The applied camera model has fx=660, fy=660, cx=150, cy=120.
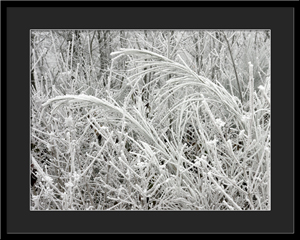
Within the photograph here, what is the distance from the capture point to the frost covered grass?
8.05 feet

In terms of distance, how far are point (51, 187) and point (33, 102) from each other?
1.12 ft

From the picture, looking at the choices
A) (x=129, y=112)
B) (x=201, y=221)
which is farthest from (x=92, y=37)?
(x=201, y=221)

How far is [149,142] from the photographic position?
2521 millimetres

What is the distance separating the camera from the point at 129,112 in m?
2.55

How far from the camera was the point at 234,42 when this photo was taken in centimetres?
252

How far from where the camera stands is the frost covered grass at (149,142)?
245cm
